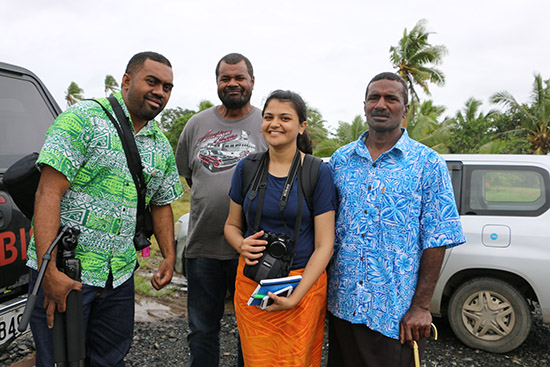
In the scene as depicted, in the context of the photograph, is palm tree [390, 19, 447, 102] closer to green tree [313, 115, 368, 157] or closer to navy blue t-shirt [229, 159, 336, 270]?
green tree [313, 115, 368, 157]

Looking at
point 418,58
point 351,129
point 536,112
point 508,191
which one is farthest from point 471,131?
point 508,191

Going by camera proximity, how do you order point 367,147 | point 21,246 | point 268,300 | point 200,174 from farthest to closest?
point 200,174 → point 21,246 → point 367,147 → point 268,300

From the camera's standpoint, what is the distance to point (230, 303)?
4883mm

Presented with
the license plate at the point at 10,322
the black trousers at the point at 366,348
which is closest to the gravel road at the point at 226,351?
the license plate at the point at 10,322

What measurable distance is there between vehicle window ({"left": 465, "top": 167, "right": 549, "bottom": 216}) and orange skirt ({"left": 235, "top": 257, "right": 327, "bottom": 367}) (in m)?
2.53

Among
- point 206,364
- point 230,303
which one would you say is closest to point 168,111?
point 230,303

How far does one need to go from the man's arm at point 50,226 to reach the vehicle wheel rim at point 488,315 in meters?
3.46

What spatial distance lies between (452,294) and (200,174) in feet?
8.96

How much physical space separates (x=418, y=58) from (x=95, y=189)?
24764 mm

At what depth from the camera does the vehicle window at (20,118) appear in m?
3.01

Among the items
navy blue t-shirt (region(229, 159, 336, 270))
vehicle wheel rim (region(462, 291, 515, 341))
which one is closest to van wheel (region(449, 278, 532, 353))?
vehicle wheel rim (region(462, 291, 515, 341))

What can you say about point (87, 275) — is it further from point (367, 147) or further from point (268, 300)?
point (367, 147)

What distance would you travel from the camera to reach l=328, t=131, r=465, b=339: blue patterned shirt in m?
1.89

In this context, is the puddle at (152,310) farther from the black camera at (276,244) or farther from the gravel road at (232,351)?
the black camera at (276,244)
